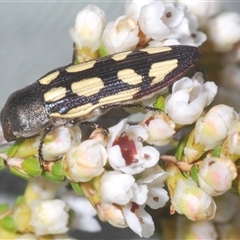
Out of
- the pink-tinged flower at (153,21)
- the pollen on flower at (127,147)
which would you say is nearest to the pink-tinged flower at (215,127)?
the pollen on flower at (127,147)

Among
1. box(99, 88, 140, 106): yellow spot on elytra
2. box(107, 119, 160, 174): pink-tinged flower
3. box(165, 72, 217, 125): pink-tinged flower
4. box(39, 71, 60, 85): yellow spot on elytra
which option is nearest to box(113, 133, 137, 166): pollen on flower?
box(107, 119, 160, 174): pink-tinged flower

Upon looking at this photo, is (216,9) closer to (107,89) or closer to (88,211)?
(107,89)

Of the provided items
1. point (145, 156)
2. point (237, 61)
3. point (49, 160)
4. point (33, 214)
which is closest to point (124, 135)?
point (145, 156)

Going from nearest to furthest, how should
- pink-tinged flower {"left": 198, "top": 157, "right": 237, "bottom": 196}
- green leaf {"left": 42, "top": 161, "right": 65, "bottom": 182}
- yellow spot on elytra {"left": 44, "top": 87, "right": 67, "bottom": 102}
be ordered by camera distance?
pink-tinged flower {"left": 198, "top": 157, "right": 237, "bottom": 196}
green leaf {"left": 42, "top": 161, "right": 65, "bottom": 182}
yellow spot on elytra {"left": 44, "top": 87, "right": 67, "bottom": 102}

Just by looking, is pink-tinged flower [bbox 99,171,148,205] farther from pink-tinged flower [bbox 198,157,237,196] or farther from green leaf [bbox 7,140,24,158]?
green leaf [bbox 7,140,24,158]

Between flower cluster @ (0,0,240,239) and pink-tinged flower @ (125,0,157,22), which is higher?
pink-tinged flower @ (125,0,157,22)

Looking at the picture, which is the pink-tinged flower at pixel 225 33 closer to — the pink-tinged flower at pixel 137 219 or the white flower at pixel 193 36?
the white flower at pixel 193 36

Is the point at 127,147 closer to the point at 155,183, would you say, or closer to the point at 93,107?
the point at 155,183
